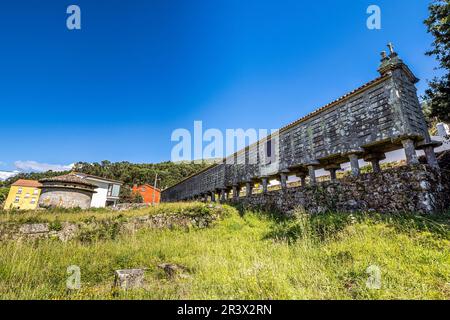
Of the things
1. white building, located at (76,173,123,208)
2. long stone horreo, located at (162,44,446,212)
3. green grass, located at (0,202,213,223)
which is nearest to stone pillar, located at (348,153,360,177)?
long stone horreo, located at (162,44,446,212)

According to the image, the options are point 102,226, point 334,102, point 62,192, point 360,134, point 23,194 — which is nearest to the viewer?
point 360,134

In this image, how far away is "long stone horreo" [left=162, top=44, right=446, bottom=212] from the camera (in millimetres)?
7707

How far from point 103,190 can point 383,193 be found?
37.1m

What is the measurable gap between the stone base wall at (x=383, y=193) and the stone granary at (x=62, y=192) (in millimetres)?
19478

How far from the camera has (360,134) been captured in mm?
8758

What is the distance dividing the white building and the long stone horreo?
2917cm

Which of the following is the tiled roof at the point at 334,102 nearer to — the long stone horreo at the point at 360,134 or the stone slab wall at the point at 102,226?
the long stone horreo at the point at 360,134

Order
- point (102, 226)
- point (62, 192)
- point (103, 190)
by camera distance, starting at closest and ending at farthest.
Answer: point (102, 226)
point (62, 192)
point (103, 190)

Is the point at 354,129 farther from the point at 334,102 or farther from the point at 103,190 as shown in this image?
the point at 103,190

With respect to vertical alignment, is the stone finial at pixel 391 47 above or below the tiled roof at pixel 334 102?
above

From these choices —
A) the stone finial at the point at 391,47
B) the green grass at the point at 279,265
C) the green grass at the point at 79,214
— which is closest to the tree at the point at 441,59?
the stone finial at the point at 391,47

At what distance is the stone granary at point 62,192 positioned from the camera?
62.9 ft

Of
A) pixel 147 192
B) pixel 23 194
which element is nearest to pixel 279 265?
pixel 147 192
